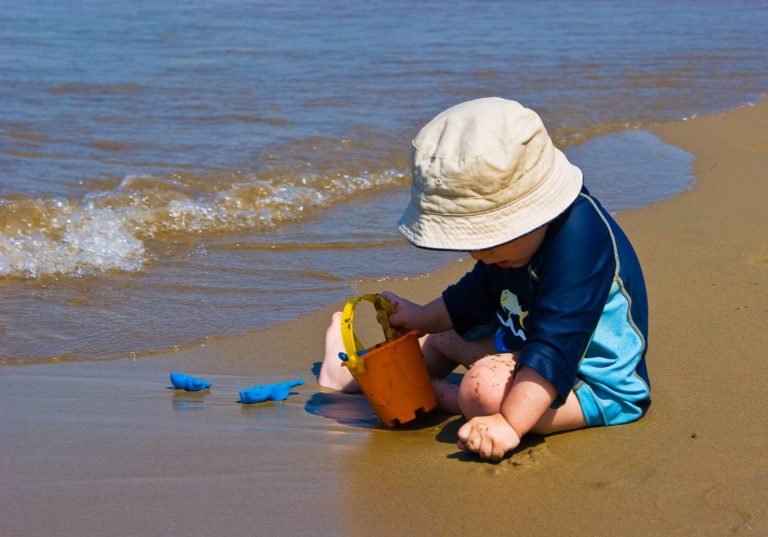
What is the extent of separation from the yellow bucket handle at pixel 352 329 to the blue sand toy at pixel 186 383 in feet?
1.55

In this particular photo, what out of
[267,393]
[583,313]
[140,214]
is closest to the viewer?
[583,313]

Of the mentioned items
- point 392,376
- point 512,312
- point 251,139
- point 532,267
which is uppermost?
point 532,267

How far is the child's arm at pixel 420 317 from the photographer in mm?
2996

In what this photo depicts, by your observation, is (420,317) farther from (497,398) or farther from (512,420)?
(512,420)

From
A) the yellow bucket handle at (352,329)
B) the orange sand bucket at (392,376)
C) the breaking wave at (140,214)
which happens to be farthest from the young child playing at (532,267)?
the breaking wave at (140,214)

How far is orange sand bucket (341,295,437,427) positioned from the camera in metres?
2.66

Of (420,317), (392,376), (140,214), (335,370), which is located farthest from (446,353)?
(140,214)

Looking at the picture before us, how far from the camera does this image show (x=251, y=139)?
700cm

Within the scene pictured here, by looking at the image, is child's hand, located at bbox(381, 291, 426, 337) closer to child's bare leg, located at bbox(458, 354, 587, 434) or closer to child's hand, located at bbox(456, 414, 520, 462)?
child's bare leg, located at bbox(458, 354, 587, 434)

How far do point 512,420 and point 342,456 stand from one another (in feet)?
1.33

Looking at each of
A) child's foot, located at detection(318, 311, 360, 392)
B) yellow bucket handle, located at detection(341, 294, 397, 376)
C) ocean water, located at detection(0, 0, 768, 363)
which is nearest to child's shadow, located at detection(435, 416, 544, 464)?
yellow bucket handle, located at detection(341, 294, 397, 376)

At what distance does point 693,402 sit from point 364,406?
2.92ft

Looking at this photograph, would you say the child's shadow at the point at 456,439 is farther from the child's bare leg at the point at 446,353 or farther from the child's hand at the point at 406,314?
the child's hand at the point at 406,314

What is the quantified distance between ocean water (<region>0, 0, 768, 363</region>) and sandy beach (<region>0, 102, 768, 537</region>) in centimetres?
52
